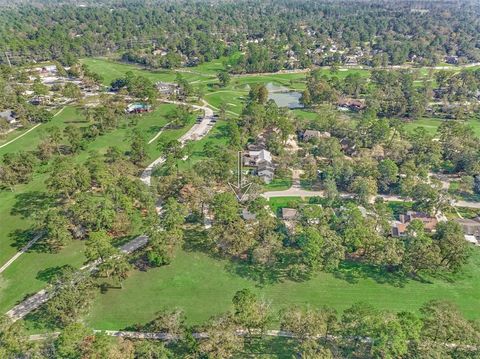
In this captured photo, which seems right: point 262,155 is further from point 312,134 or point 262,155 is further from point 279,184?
point 312,134

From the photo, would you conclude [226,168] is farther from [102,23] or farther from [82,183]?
[102,23]

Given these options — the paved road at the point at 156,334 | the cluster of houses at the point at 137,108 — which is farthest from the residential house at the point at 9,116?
the paved road at the point at 156,334

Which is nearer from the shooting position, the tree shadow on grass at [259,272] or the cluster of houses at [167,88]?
the tree shadow on grass at [259,272]

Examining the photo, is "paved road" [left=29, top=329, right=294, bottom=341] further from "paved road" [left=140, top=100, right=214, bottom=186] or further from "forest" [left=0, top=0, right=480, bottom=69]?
"forest" [left=0, top=0, right=480, bottom=69]

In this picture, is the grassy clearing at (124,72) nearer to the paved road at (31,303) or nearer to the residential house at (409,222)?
the paved road at (31,303)

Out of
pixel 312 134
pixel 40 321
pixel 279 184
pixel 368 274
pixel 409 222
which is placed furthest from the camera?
pixel 312 134

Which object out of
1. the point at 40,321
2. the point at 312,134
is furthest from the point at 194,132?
the point at 40,321
